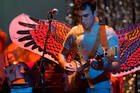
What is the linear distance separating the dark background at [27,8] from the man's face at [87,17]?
53 cm

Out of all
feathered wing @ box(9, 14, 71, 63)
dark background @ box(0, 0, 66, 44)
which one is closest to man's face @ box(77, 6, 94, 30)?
feathered wing @ box(9, 14, 71, 63)

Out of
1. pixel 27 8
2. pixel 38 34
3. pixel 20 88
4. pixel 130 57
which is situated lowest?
pixel 20 88

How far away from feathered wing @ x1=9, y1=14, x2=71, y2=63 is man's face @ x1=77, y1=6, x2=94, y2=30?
Answer: 0.28m

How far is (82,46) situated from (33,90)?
79cm

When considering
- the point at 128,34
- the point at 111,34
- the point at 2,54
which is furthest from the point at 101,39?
the point at 2,54

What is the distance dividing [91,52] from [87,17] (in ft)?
0.64

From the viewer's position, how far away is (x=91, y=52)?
1080 millimetres

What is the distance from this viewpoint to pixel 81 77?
1.07m

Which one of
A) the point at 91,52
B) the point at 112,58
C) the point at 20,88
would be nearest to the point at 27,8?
the point at 20,88

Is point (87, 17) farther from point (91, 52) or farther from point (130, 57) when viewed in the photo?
point (130, 57)

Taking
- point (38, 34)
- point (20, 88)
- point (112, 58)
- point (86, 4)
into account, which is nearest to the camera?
point (112, 58)

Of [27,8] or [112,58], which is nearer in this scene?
[112,58]

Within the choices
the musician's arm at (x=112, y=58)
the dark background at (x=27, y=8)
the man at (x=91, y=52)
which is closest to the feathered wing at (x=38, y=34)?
the dark background at (x=27, y=8)

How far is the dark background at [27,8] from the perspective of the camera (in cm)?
167
